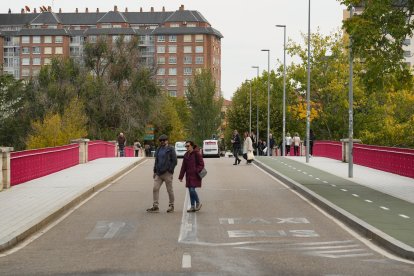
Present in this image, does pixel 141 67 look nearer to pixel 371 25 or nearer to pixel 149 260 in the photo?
pixel 371 25

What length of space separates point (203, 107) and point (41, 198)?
10389 cm

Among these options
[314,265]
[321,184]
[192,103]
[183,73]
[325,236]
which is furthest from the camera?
[183,73]

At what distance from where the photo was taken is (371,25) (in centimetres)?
2130

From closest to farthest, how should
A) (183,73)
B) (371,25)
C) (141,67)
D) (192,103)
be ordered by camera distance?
(371,25) < (141,67) < (192,103) < (183,73)

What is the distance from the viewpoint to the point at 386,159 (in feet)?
96.0

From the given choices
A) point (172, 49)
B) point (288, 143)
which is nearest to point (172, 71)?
point (172, 49)

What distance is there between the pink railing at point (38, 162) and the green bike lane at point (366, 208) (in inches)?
326

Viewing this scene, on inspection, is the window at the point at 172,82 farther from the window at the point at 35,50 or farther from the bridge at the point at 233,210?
the bridge at the point at 233,210

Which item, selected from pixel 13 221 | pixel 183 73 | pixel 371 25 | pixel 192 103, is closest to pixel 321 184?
pixel 371 25

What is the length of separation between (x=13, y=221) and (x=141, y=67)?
57.1 meters

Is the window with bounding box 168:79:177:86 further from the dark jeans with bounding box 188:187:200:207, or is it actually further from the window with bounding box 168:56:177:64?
the dark jeans with bounding box 188:187:200:207

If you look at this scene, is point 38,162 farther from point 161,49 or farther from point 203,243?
point 161,49

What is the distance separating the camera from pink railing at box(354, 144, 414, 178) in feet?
85.7

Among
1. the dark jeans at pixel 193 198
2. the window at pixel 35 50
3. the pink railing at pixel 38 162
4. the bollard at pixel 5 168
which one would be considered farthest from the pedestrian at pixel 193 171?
the window at pixel 35 50
